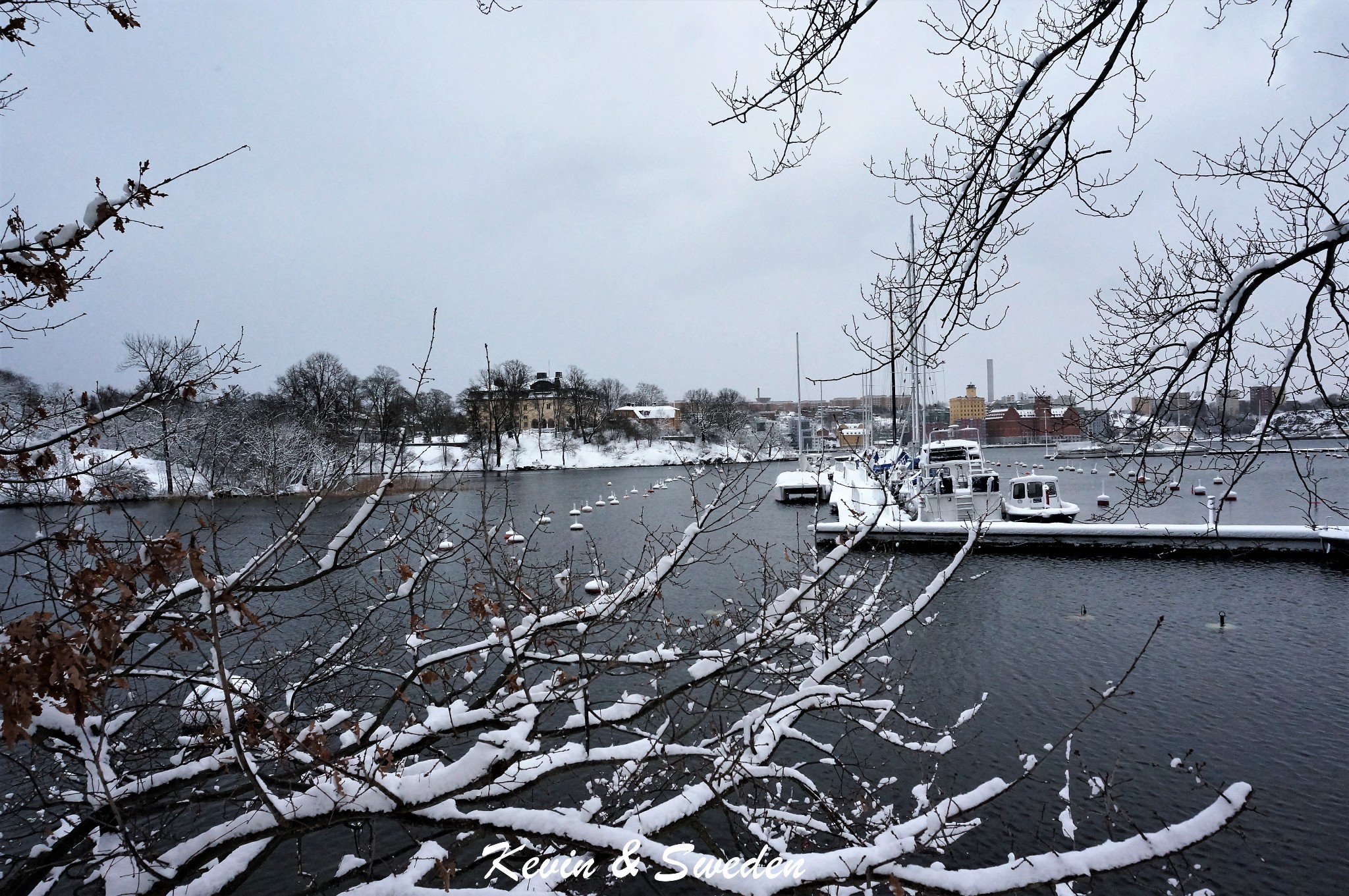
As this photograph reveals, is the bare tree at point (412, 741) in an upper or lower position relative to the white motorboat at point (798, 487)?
upper

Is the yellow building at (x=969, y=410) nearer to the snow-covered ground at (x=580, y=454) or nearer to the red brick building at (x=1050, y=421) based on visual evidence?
the snow-covered ground at (x=580, y=454)

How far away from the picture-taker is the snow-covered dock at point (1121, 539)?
22.1m

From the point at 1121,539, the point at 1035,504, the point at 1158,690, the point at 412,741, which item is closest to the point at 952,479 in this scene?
the point at 1035,504

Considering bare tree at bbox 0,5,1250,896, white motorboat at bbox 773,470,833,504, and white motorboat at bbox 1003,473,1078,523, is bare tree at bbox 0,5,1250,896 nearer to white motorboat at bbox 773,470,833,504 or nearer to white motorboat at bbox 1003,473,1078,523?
white motorboat at bbox 1003,473,1078,523

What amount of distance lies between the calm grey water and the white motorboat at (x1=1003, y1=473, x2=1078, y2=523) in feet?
11.7

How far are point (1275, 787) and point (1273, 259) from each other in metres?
9.39

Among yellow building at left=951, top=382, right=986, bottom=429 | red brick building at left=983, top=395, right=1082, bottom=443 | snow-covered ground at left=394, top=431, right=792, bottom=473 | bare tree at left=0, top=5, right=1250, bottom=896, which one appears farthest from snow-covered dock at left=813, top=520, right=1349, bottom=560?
yellow building at left=951, top=382, right=986, bottom=429

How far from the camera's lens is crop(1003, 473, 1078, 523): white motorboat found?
2692 centimetres

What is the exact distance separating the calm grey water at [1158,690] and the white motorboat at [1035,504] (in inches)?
140

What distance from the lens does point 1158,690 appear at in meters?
12.4

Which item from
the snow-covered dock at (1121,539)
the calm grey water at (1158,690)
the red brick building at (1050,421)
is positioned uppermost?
the red brick building at (1050,421)

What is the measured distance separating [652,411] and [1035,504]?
86619 millimetres

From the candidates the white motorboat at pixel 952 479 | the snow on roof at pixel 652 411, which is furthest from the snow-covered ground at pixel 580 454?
the white motorboat at pixel 952 479

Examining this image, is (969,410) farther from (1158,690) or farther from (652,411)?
(1158,690)
